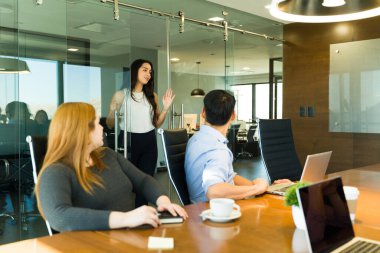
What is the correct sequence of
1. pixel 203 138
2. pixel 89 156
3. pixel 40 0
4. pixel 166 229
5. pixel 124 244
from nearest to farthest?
pixel 124 244
pixel 166 229
pixel 89 156
pixel 203 138
pixel 40 0

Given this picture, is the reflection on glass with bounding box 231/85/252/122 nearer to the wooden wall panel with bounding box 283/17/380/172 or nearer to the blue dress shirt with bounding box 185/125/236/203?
the wooden wall panel with bounding box 283/17/380/172

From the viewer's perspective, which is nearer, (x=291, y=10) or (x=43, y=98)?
(x=291, y=10)

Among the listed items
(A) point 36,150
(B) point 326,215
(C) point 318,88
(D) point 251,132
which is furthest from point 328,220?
(D) point 251,132

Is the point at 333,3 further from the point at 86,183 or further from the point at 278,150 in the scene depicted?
the point at 86,183

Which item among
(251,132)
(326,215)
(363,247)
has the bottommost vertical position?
(251,132)

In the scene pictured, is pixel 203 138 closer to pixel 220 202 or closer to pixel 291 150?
pixel 220 202

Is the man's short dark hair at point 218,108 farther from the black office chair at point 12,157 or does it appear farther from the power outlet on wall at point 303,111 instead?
the power outlet on wall at point 303,111

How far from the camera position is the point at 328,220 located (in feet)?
4.16

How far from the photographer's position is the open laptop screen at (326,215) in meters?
1.18

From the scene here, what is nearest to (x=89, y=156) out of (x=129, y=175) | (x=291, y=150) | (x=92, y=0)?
(x=129, y=175)

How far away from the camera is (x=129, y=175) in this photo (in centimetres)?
197

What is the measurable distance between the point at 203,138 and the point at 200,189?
276 mm

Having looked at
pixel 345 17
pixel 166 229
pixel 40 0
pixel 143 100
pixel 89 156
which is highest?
pixel 40 0

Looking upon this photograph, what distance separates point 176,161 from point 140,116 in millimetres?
1926
